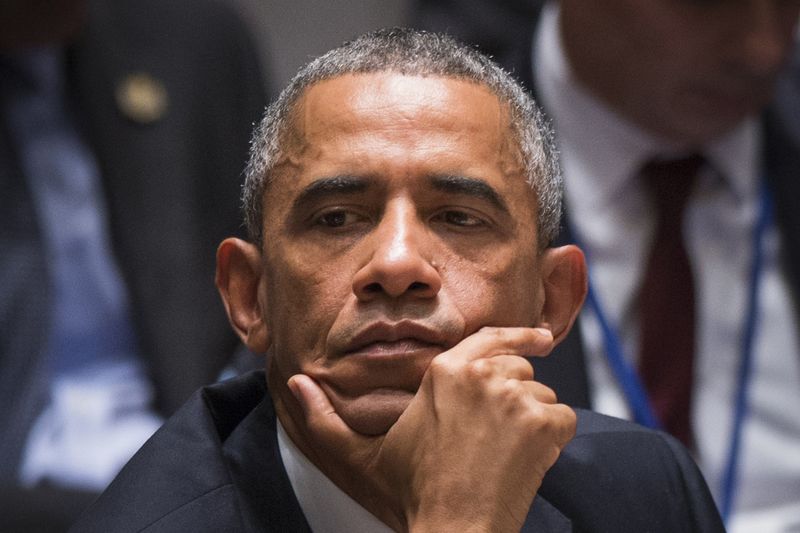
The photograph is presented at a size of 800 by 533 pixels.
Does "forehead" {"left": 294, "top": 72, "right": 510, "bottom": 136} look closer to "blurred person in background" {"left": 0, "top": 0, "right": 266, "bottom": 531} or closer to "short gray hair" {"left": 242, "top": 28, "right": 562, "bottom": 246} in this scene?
"short gray hair" {"left": 242, "top": 28, "right": 562, "bottom": 246}

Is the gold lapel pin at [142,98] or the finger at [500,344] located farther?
the gold lapel pin at [142,98]

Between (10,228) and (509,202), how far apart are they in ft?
4.25

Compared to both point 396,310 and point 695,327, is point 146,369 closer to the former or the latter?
point 695,327

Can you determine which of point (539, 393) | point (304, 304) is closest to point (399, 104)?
point (304, 304)

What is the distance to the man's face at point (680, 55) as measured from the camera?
8.38 ft

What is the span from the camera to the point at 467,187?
1.58m

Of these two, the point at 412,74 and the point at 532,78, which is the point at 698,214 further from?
the point at 412,74

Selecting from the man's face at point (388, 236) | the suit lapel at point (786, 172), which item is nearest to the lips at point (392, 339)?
the man's face at point (388, 236)

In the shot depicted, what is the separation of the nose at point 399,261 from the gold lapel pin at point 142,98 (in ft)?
4.50

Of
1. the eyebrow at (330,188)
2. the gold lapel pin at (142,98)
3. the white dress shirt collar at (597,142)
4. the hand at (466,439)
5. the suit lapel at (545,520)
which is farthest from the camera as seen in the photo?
the gold lapel pin at (142,98)

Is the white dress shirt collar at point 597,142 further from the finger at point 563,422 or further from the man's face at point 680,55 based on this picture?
the finger at point 563,422

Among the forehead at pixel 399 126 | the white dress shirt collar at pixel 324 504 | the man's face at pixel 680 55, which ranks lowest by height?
the white dress shirt collar at pixel 324 504

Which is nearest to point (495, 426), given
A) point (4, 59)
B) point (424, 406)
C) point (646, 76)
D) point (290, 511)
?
point (424, 406)

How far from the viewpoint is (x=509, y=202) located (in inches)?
64.4
